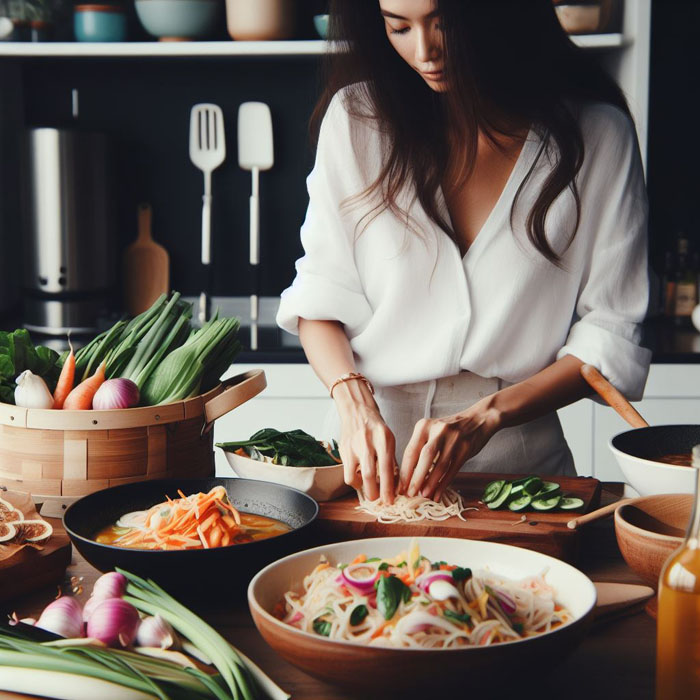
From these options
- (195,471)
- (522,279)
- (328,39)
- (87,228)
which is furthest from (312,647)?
(87,228)

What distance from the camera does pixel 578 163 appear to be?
5.69 ft

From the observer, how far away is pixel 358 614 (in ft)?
3.03

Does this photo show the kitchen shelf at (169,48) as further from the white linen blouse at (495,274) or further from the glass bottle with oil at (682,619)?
the glass bottle with oil at (682,619)

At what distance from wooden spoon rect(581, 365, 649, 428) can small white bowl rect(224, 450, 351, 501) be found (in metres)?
0.41

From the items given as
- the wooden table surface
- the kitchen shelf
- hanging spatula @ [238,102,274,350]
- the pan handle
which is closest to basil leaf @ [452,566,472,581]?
the wooden table surface

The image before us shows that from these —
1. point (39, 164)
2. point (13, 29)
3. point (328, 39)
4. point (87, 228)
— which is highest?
point (13, 29)

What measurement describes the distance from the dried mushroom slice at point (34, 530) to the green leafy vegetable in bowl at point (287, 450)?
1.07 feet

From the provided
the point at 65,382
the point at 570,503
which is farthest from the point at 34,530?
the point at 570,503

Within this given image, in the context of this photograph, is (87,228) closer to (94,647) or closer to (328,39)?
(328,39)

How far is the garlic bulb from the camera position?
1.38 meters

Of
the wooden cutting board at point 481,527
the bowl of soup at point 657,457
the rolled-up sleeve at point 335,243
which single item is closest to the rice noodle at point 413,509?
the wooden cutting board at point 481,527

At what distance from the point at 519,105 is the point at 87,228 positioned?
74.8 inches

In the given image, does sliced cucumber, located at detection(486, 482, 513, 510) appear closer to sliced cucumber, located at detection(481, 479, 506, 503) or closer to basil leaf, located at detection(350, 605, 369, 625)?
sliced cucumber, located at detection(481, 479, 506, 503)

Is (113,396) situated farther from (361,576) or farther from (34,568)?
(361,576)
